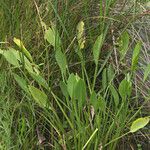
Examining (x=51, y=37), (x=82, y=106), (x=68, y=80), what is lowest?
(x=82, y=106)

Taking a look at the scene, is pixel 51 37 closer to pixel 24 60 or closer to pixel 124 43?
pixel 24 60

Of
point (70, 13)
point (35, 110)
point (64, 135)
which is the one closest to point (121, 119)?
point (64, 135)

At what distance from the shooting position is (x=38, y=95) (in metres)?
1.73

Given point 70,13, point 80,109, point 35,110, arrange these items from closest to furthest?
1. point 80,109
2. point 35,110
3. point 70,13

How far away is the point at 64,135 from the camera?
1747 mm

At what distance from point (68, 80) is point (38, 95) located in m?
0.12

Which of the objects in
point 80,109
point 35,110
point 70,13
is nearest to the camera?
point 80,109

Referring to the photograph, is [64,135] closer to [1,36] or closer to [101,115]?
[101,115]

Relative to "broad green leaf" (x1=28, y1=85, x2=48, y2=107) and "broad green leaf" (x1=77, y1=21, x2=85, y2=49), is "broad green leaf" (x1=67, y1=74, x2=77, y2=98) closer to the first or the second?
"broad green leaf" (x1=28, y1=85, x2=48, y2=107)

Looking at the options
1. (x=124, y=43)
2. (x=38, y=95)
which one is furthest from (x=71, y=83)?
(x=124, y=43)

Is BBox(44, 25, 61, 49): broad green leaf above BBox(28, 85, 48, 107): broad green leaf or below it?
above

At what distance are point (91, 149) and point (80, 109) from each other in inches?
5.9

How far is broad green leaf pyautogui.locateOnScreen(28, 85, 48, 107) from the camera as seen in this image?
171cm

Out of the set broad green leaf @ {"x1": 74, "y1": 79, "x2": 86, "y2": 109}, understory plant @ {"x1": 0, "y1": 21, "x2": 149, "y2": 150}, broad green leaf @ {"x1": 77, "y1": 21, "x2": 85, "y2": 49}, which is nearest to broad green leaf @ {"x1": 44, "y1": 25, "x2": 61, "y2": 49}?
understory plant @ {"x1": 0, "y1": 21, "x2": 149, "y2": 150}
